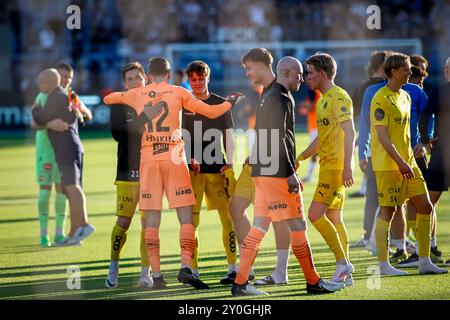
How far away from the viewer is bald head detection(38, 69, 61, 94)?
11164mm

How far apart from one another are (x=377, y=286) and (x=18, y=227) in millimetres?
6068

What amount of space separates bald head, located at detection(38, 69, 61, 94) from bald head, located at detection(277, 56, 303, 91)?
4.36m

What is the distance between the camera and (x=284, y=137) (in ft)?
24.1

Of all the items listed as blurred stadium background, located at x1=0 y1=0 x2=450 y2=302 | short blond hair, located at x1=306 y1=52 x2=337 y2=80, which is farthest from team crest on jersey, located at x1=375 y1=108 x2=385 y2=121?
blurred stadium background, located at x1=0 y1=0 x2=450 y2=302

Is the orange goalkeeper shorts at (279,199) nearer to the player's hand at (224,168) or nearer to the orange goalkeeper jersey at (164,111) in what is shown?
the orange goalkeeper jersey at (164,111)

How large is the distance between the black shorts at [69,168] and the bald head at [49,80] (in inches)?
30.5

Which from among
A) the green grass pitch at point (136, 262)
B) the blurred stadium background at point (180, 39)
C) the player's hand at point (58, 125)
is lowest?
the green grass pitch at point (136, 262)

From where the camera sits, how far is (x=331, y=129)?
7.94 metres

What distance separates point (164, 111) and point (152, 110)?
0.10 m

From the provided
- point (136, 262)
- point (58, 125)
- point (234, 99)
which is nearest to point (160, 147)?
point (234, 99)

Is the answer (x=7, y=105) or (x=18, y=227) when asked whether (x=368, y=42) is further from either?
(x=18, y=227)

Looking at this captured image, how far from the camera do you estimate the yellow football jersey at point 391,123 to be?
818 centimetres

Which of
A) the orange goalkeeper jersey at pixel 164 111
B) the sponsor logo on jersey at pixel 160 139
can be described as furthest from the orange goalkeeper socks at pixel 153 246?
the sponsor logo on jersey at pixel 160 139
